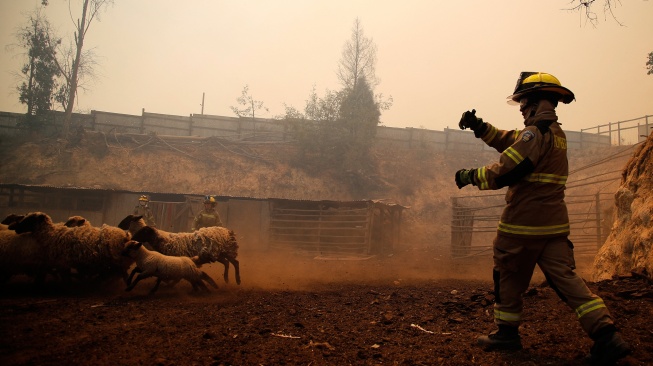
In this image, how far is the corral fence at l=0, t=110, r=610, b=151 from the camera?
2920 cm

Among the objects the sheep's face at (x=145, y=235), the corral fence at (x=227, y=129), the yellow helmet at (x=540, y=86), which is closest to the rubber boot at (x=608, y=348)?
the yellow helmet at (x=540, y=86)

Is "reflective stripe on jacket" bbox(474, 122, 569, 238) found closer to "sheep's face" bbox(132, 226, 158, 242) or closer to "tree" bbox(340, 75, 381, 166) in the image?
"sheep's face" bbox(132, 226, 158, 242)

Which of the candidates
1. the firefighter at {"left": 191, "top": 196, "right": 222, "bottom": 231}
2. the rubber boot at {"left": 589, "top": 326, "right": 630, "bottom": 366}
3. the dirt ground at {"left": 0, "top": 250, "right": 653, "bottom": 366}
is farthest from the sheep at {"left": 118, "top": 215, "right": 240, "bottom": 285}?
the rubber boot at {"left": 589, "top": 326, "right": 630, "bottom": 366}

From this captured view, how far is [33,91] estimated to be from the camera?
28109mm

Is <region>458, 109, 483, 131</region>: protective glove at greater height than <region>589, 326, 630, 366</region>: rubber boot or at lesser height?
greater

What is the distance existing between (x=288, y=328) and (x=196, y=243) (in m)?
4.75

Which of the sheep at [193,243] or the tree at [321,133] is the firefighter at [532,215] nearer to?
the sheep at [193,243]

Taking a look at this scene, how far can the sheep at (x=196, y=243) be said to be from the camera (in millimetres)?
7898

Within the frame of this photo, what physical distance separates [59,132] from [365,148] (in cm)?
2438

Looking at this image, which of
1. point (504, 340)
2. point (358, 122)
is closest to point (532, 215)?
point (504, 340)

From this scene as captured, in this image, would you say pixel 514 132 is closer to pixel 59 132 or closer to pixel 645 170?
pixel 645 170

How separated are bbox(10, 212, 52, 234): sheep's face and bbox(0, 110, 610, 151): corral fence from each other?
2524 centimetres

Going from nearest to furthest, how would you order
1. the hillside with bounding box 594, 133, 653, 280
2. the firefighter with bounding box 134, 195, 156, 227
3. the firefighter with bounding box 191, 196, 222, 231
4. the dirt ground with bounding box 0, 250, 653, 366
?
the dirt ground with bounding box 0, 250, 653, 366
the hillside with bounding box 594, 133, 653, 280
the firefighter with bounding box 191, 196, 222, 231
the firefighter with bounding box 134, 195, 156, 227

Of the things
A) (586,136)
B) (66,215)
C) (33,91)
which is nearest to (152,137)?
(33,91)
